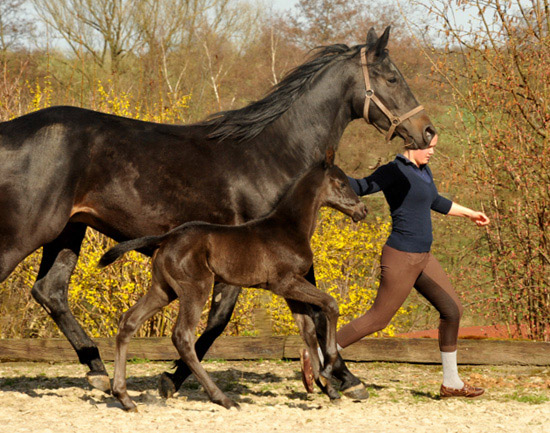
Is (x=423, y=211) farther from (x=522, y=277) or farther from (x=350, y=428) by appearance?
(x=522, y=277)

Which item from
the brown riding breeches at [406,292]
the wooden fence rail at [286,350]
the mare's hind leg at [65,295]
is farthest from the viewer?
the wooden fence rail at [286,350]

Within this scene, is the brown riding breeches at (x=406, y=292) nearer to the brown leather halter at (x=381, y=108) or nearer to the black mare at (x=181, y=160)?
the black mare at (x=181, y=160)

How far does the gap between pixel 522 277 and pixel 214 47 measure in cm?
1963

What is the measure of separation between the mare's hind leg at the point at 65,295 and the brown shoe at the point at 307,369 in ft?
5.08

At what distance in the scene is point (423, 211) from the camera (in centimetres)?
536

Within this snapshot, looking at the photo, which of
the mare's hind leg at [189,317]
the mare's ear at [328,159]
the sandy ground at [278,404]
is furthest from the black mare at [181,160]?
the mare's hind leg at [189,317]

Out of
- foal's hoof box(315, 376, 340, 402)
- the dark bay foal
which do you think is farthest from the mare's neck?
foal's hoof box(315, 376, 340, 402)

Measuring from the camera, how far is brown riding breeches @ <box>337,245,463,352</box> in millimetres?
5293

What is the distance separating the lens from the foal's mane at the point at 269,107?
545 cm

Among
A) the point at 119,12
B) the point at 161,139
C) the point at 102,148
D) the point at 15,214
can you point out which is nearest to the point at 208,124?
the point at 161,139

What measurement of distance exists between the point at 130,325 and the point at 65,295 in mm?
1199

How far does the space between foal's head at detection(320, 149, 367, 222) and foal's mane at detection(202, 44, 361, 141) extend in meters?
0.66

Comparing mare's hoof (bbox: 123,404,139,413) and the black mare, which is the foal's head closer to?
the black mare

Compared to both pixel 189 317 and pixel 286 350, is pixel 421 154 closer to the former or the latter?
pixel 189 317
